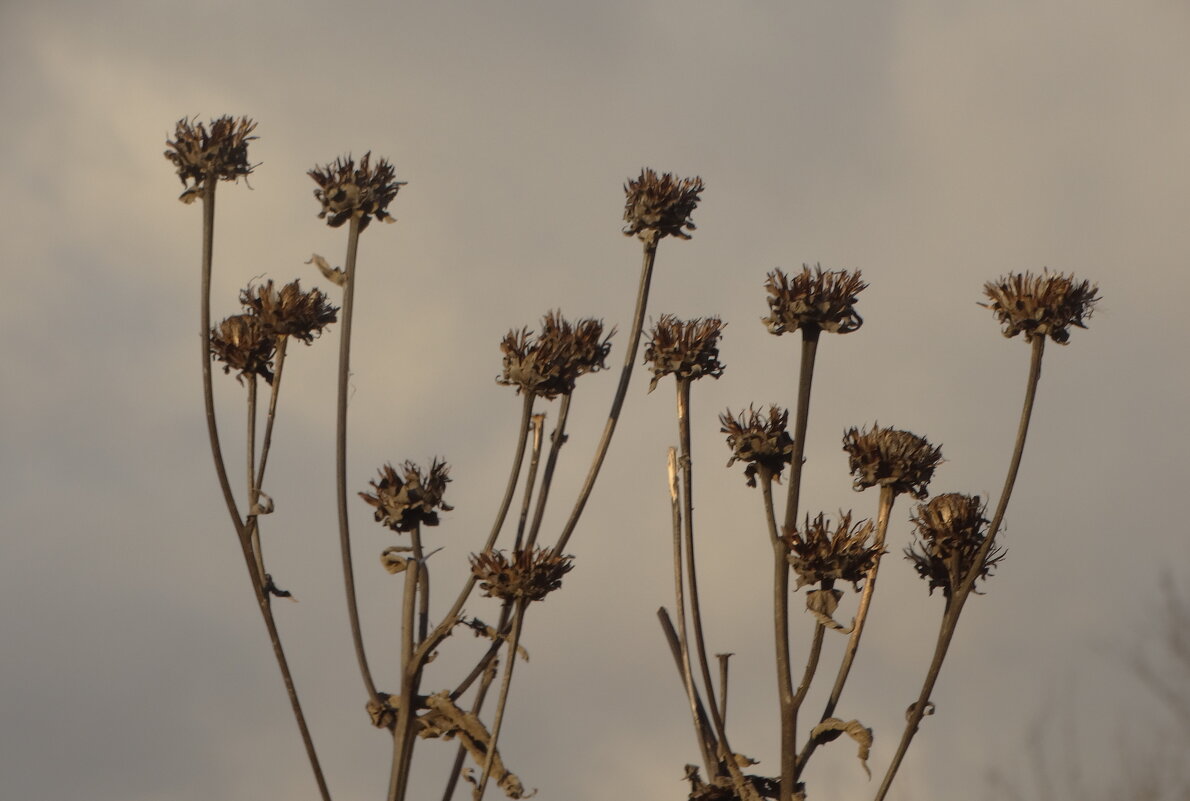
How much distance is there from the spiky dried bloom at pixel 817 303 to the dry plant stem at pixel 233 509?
7.24 ft

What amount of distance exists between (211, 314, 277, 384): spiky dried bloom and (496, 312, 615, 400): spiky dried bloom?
986 millimetres

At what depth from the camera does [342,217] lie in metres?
5.53

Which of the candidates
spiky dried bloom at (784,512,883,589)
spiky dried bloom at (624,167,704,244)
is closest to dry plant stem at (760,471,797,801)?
spiky dried bloom at (784,512,883,589)

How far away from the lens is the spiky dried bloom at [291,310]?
5609 mm

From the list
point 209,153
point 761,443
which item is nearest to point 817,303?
point 761,443

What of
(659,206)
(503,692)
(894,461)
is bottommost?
(503,692)

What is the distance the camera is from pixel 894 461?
559 centimetres

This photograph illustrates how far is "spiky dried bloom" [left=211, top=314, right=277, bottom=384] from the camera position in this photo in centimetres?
563

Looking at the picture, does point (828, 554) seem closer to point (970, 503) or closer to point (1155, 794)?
point (970, 503)

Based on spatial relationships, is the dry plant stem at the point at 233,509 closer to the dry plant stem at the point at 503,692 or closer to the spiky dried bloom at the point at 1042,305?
the dry plant stem at the point at 503,692

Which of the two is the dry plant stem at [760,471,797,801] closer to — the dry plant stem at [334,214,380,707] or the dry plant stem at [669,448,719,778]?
the dry plant stem at [669,448,719,778]

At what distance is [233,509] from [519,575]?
1119mm

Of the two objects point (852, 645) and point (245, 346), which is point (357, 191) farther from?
point (852, 645)

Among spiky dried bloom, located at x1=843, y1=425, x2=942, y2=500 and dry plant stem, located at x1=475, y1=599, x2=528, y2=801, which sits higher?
spiky dried bloom, located at x1=843, y1=425, x2=942, y2=500
